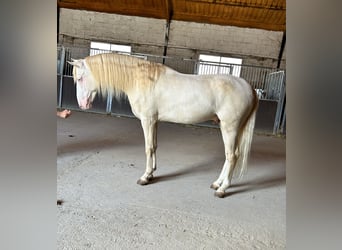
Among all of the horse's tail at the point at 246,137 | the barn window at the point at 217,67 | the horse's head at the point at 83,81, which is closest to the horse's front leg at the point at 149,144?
the horse's head at the point at 83,81

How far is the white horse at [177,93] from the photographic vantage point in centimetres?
219

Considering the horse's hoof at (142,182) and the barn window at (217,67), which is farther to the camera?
the barn window at (217,67)

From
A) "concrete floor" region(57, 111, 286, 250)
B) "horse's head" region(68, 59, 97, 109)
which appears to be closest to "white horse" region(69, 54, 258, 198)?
"horse's head" region(68, 59, 97, 109)

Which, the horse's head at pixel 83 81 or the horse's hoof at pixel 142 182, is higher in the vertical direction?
the horse's head at pixel 83 81

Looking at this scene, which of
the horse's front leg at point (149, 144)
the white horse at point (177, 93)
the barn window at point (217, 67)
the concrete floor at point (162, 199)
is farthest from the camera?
the barn window at point (217, 67)

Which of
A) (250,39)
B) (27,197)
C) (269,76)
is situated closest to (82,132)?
(27,197)

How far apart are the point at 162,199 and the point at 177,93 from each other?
2.43 ft

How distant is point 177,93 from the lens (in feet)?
7.27

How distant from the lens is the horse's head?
2.20m

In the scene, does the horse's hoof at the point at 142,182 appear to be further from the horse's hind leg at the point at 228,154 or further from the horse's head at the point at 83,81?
the horse's head at the point at 83,81

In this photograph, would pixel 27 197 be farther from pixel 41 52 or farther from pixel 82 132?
pixel 82 132

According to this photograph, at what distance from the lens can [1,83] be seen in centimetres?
30

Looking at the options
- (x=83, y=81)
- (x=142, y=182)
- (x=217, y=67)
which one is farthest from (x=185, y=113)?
(x=217, y=67)

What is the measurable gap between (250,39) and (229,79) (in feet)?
17.6
